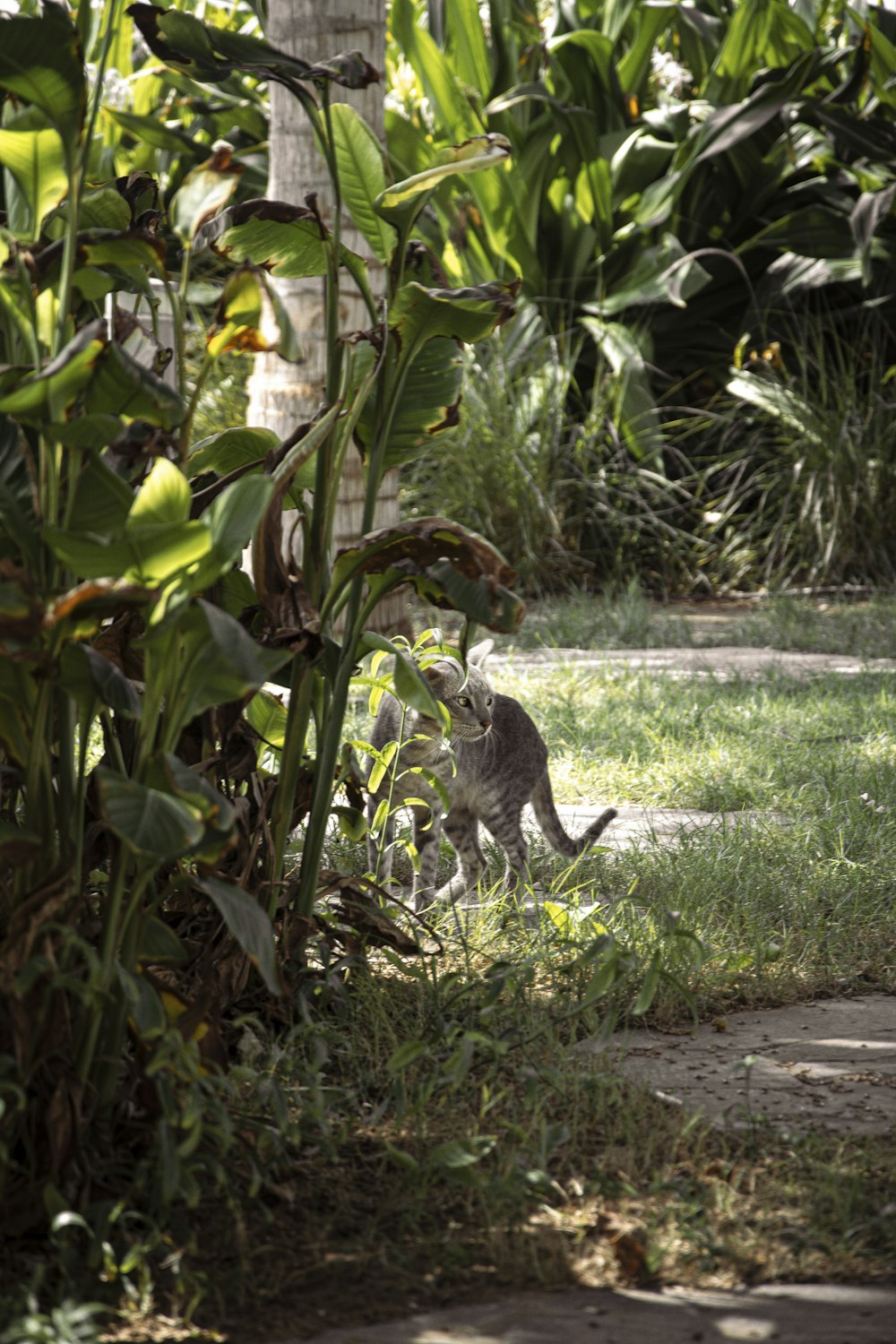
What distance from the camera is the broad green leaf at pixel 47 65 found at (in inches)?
70.3

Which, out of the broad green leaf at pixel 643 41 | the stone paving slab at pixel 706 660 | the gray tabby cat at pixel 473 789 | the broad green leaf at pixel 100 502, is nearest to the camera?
the broad green leaf at pixel 100 502

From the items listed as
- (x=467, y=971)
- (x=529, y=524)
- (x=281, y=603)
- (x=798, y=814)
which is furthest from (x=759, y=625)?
(x=281, y=603)

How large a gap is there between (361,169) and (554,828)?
1863mm

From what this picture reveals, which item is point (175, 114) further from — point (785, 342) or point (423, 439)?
point (423, 439)

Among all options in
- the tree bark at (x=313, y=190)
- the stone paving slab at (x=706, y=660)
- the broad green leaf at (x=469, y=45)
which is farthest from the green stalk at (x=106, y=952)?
the broad green leaf at (x=469, y=45)

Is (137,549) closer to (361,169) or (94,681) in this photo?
(94,681)

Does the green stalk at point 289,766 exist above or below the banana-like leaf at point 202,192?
below

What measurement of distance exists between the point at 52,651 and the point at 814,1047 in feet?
5.24

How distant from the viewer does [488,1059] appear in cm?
238

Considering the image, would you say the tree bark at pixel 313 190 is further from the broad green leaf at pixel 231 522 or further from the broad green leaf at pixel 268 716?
the broad green leaf at pixel 231 522

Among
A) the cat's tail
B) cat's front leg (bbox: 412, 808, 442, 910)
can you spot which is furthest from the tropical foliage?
the cat's tail

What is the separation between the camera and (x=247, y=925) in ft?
6.05

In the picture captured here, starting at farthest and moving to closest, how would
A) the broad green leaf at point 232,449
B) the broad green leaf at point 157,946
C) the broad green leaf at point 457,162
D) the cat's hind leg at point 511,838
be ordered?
the cat's hind leg at point 511,838, the broad green leaf at point 232,449, the broad green leaf at point 457,162, the broad green leaf at point 157,946

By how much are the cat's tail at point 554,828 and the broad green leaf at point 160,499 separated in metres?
2.06
